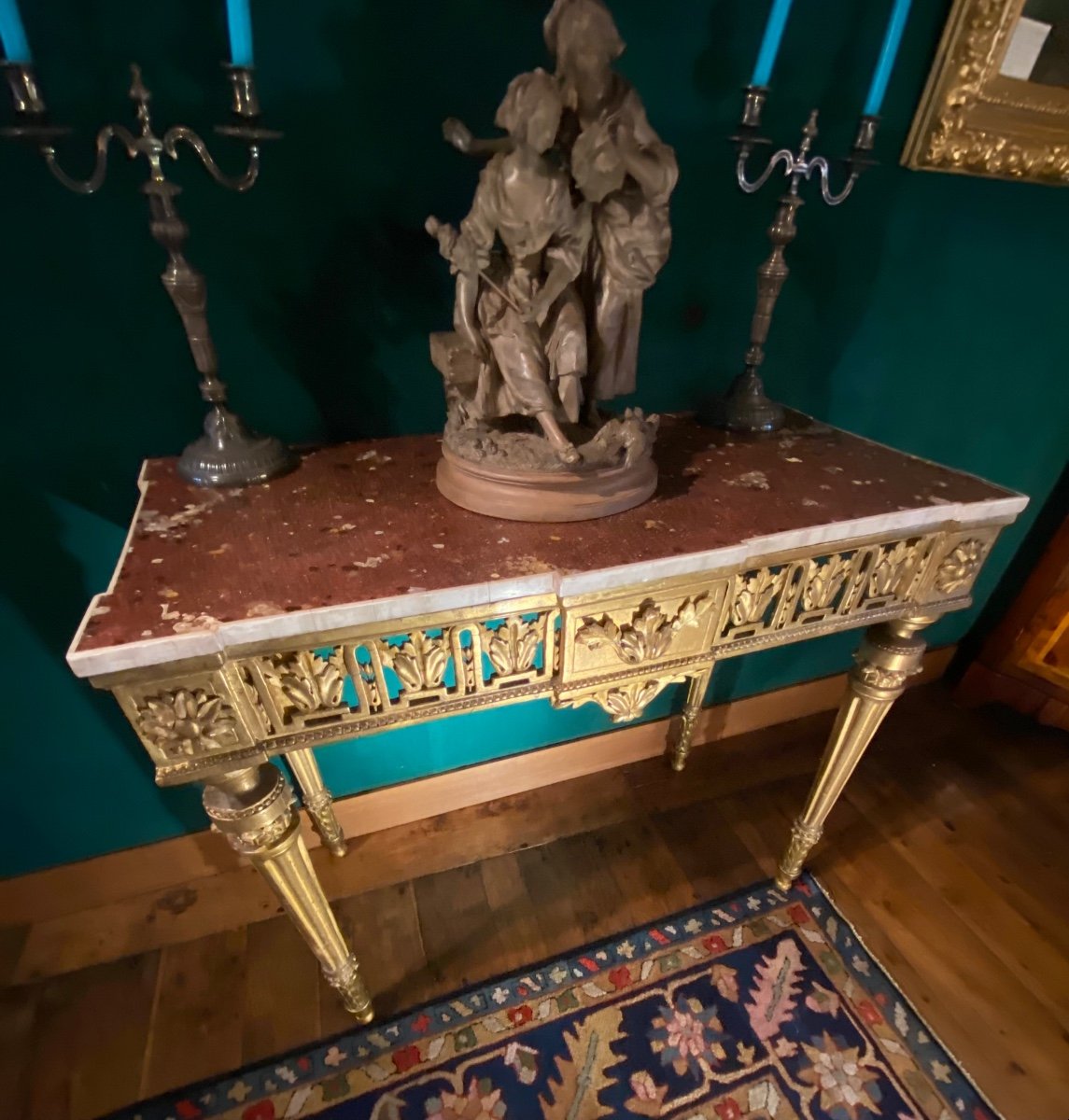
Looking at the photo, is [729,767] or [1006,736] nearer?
[729,767]

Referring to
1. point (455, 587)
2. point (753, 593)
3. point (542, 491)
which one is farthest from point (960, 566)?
point (455, 587)

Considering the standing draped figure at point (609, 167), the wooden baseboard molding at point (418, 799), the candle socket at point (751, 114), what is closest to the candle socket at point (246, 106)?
the standing draped figure at point (609, 167)

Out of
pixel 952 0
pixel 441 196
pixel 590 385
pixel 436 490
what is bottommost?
pixel 436 490

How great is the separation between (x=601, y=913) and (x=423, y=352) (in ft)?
3.52

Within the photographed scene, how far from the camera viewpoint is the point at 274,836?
719 mm

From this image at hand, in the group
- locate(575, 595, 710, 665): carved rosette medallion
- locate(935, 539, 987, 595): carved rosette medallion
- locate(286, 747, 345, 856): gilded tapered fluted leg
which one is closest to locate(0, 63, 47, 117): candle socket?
locate(575, 595, 710, 665): carved rosette medallion

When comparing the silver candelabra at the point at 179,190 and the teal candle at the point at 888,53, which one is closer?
the silver candelabra at the point at 179,190

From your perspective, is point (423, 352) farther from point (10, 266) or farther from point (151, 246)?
point (10, 266)

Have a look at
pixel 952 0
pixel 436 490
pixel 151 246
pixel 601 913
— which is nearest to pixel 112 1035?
pixel 601 913

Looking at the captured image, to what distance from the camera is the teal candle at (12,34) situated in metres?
0.49

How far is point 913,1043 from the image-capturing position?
1.02 m

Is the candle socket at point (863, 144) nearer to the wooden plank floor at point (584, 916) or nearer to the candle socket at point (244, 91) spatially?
the candle socket at point (244, 91)

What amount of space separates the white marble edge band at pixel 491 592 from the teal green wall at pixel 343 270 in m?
0.21

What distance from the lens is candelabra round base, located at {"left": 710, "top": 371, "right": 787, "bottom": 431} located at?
0.96m
